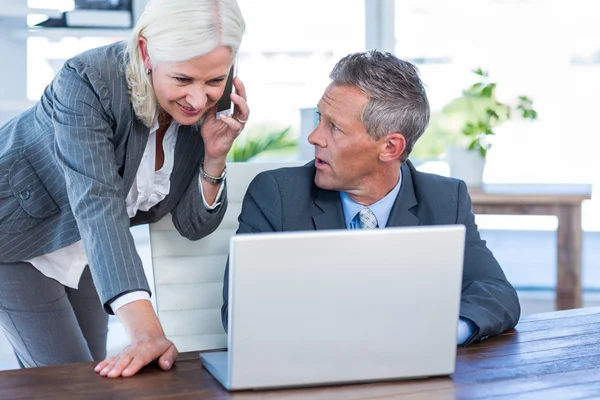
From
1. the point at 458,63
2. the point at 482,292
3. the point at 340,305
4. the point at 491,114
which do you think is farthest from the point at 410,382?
the point at 458,63

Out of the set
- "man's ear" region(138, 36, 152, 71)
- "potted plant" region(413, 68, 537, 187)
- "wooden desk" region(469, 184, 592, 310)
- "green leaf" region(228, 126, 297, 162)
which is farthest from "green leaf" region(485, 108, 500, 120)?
"man's ear" region(138, 36, 152, 71)

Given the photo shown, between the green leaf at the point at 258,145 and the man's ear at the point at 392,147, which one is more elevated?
the man's ear at the point at 392,147

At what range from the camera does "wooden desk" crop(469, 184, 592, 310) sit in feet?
12.9

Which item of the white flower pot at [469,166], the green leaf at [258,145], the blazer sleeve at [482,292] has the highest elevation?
the blazer sleeve at [482,292]

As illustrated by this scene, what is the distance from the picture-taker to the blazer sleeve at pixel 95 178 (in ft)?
5.05

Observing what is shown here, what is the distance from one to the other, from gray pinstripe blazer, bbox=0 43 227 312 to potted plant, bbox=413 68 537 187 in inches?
90.9

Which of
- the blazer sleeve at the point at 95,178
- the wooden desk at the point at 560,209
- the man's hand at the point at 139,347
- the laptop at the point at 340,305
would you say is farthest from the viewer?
the wooden desk at the point at 560,209

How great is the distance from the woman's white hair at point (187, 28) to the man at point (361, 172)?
35 centimetres

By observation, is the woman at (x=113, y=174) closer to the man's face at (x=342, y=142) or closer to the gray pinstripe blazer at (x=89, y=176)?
the gray pinstripe blazer at (x=89, y=176)

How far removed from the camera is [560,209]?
3.98m

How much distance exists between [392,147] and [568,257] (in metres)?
2.52

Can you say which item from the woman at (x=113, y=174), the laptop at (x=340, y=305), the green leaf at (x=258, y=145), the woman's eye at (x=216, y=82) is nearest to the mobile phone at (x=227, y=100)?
the woman at (x=113, y=174)

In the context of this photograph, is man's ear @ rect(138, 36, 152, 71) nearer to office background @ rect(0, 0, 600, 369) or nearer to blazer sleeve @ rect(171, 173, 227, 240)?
blazer sleeve @ rect(171, 173, 227, 240)

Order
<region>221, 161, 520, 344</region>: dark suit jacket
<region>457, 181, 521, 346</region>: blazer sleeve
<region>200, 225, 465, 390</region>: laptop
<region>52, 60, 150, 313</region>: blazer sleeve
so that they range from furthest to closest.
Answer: <region>221, 161, 520, 344</region>: dark suit jacket
<region>457, 181, 521, 346</region>: blazer sleeve
<region>52, 60, 150, 313</region>: blazer sleeve
<region>200, 225, 465, 390</region>: laptop
